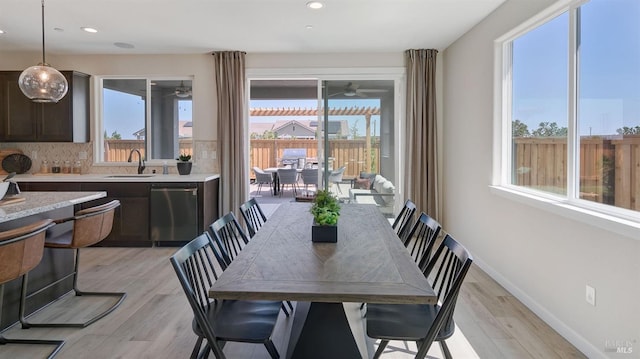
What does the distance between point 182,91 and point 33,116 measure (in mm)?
1929

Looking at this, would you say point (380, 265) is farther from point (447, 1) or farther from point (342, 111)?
point (342, 111)

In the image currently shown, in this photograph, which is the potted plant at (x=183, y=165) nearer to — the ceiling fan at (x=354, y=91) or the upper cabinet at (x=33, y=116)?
the upper cabinet at (x=33, y=116)

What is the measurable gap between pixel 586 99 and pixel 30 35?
5.76 metres

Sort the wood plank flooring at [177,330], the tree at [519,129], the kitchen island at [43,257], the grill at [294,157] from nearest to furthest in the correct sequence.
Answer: the wood plank flooring at [177,330] < the kitchen island at [43,257] < the tree at [519,129] < the grill at [294,157]

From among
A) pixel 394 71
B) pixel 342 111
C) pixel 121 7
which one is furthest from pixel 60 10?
pixel 394 71

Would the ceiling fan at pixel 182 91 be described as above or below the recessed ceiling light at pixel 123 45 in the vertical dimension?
below

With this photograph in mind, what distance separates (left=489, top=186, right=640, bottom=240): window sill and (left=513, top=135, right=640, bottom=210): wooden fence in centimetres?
12

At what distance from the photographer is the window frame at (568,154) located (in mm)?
2268

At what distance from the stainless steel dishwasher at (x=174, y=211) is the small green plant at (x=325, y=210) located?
115 inches

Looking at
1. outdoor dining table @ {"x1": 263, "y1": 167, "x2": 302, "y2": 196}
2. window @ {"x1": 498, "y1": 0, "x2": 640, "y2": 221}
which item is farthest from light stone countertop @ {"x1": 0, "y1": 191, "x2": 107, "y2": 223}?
outdoor dining table @ {"x1": 263, "y1": 167, "x2": 302, "y2": 196}

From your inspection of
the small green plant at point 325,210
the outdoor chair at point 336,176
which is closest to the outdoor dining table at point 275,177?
the outdoor chair at point 336,176

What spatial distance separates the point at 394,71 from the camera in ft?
17.6

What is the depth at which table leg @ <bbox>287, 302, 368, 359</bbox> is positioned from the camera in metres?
1.82

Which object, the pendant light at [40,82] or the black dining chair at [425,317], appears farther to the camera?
the pendant light at [40,82]
